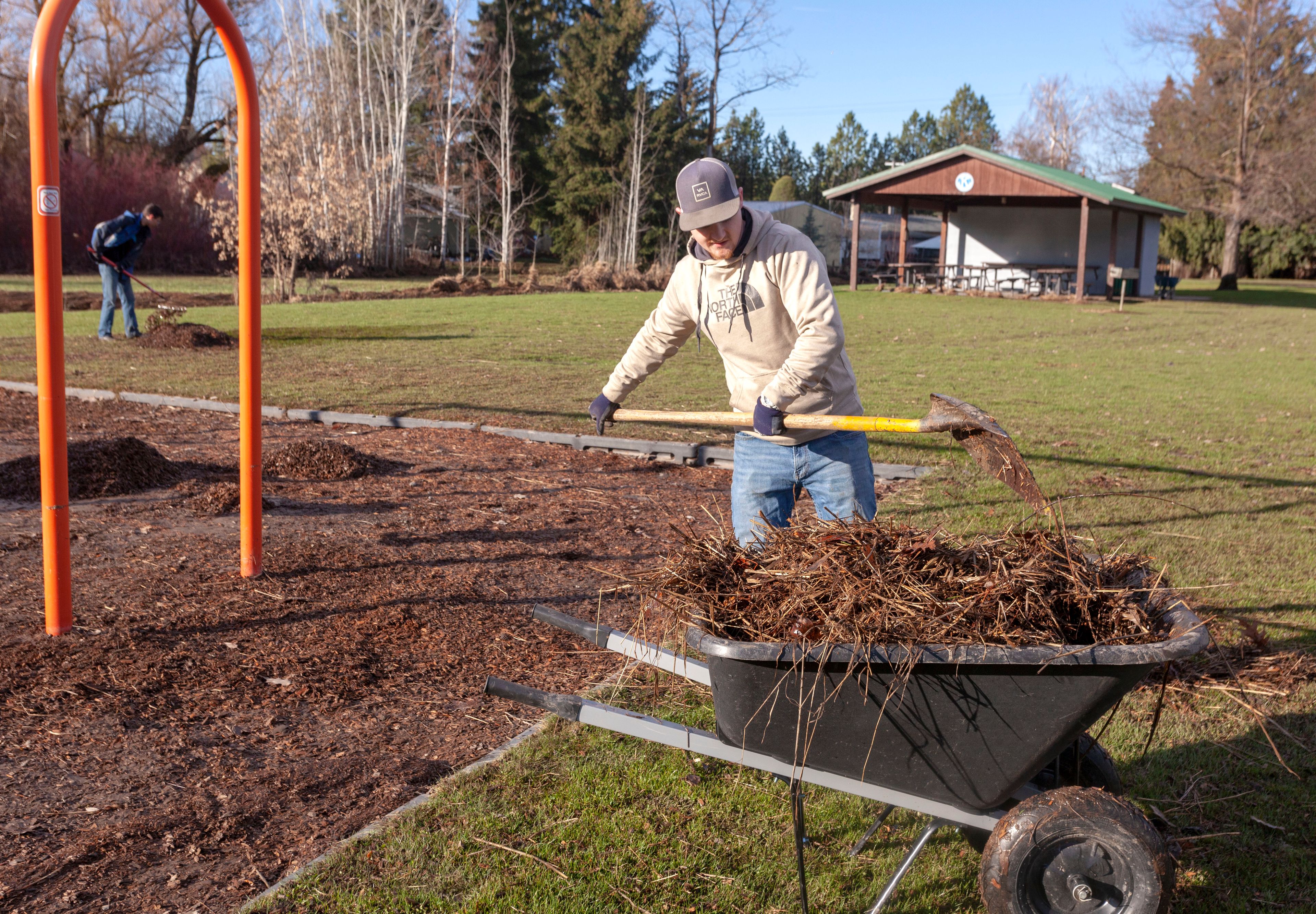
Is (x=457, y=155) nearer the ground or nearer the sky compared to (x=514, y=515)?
nearer the sky

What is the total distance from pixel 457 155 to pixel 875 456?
4566 centimetres

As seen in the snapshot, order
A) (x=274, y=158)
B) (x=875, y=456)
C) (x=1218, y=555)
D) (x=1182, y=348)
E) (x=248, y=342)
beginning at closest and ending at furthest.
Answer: (x=248, y=342), (x=1218, y=555), (x=875, y=456), (x=1182, y=348), (x=274, y=158)

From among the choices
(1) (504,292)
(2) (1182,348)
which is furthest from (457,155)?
A: (2) (1182,348)

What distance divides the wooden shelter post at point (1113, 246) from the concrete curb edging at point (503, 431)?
95.3 feet

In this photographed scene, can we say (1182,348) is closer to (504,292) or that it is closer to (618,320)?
(618,320)

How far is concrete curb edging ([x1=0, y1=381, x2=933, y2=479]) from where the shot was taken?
25.6 feet

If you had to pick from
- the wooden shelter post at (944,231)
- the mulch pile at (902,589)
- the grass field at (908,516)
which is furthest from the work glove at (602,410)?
the wooden shelter post at (944,231)

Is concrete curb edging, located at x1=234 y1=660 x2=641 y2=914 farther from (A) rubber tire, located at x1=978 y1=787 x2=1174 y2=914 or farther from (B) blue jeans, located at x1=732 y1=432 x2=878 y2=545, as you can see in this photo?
(A) rubber tire, located at x1=978 y1=787 x2=1174 y2=914

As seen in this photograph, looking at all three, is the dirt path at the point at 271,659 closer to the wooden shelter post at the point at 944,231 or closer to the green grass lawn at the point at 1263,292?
the green grass lawn at the point at 1263,292

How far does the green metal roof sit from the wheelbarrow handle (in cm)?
3198

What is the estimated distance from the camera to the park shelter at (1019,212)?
→ 3306 centimetres

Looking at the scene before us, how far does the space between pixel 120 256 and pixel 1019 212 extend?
31.9 m

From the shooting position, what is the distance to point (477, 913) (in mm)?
2607

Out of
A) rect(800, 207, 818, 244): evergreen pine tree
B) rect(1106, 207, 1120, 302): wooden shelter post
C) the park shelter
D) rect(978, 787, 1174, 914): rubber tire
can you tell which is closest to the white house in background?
rect(800, 207, 818, 244): evergreen pine tree
